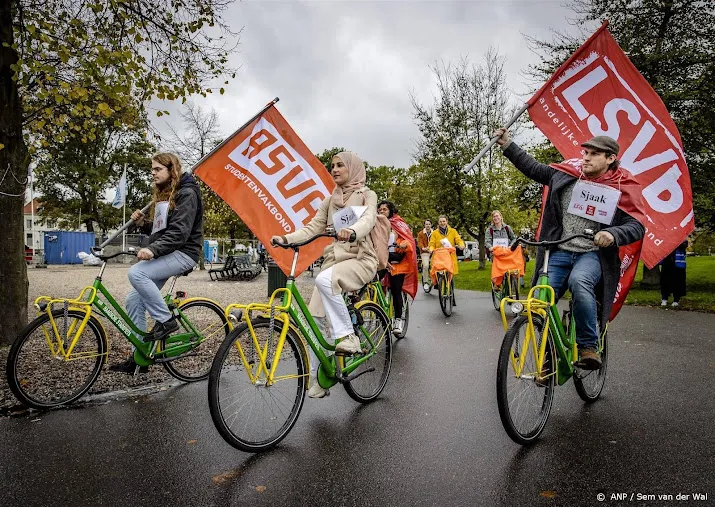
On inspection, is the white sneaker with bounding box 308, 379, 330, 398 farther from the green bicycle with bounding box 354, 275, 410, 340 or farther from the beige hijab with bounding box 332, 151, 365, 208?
the green bicycle with bounding box 354, 275, 410, 340

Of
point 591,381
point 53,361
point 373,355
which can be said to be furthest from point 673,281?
point 53,361

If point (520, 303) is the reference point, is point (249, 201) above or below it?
above

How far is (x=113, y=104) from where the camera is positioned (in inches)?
318

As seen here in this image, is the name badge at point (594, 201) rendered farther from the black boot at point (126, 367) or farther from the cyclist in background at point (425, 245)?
the cyclist in background at point (425, 245)

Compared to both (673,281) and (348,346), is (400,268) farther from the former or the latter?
(673,281)

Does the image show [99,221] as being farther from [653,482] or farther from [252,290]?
[653,482]

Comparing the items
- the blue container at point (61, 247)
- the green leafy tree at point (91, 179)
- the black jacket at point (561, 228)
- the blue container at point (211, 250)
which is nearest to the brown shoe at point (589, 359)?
the black jacket at point (561, 228)

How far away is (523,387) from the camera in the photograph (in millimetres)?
3623

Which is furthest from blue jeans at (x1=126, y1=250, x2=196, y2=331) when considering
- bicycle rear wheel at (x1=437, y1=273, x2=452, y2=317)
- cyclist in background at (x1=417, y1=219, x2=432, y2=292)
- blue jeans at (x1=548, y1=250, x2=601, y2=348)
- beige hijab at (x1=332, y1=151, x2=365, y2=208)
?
cyclist in background at (x1=417, y1=219, x2=432, y2=292)

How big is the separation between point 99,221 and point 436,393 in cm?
5073

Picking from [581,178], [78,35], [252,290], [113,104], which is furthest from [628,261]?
[252,290]

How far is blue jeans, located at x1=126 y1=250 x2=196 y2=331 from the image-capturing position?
15.1 feet

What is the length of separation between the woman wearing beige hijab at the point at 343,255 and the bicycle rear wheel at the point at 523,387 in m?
1.19

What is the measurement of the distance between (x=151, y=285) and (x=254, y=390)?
1638 mm
